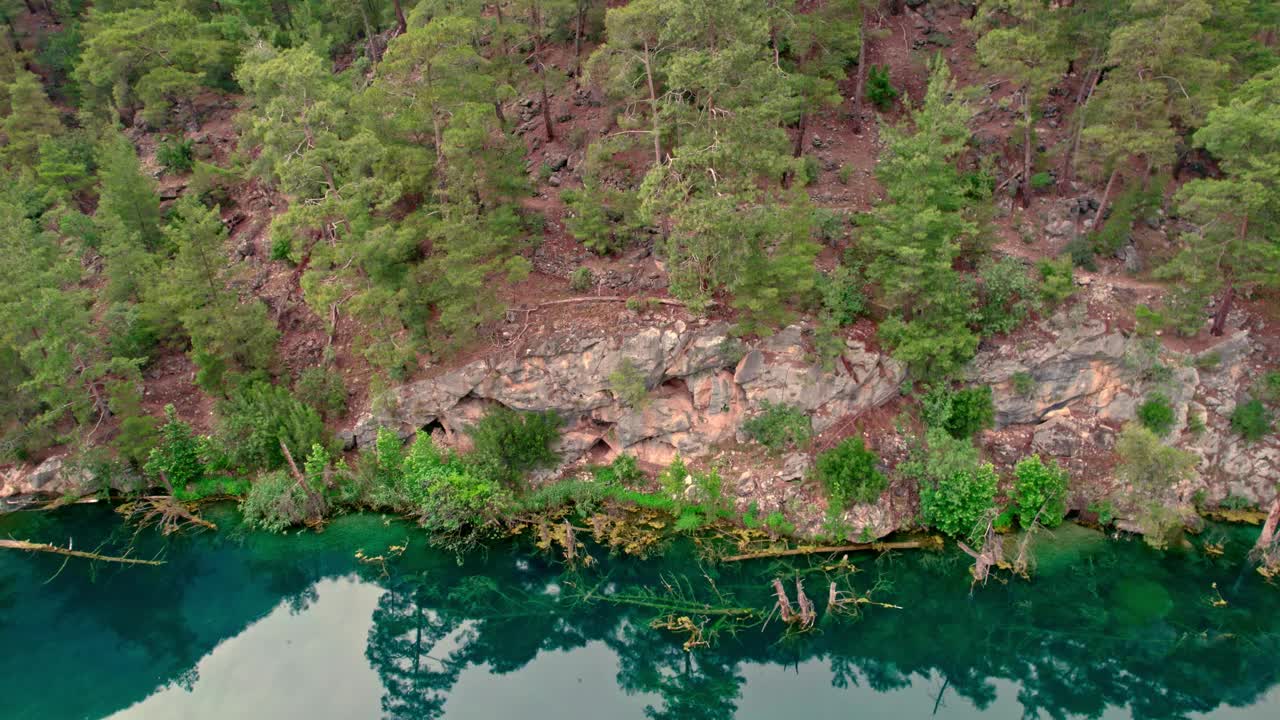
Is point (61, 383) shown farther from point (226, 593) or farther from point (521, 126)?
point (521, 126)

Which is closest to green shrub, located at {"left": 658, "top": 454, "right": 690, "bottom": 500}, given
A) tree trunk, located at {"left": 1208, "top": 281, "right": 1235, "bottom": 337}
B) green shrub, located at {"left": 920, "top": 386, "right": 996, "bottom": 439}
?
green shrub, located at {"left": 920, "top": 386, "right": 996, "bottom": 439}

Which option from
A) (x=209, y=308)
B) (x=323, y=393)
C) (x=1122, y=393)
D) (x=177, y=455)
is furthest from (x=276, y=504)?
(x=1122, y=393)

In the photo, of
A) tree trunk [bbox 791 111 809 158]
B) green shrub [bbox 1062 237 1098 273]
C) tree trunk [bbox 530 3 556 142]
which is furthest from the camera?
tree trunk [bbox 530 3 556 142]

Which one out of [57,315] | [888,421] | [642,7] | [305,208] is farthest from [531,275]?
[57,315]

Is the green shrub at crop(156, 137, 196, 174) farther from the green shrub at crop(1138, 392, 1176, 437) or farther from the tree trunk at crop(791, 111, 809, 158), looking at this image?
the green shrub at crop(1138, 392, 1176, 437)

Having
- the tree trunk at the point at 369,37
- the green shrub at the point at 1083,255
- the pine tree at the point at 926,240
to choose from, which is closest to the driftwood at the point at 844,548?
the pine tree at the point at 926,240

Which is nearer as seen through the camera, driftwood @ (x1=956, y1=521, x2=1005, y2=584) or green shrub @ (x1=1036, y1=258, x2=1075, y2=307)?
driftwood @ (x1=956, y1=521, x2=1005, y2=584)
